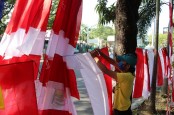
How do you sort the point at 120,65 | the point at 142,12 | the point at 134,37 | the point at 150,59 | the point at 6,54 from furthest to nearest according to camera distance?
the point at 142,12 → the point at 150,59 → the point at 134,37 → the point at 120,65 → the point at 6,54

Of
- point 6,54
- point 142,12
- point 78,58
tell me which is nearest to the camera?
point 6,54

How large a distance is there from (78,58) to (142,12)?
691cm

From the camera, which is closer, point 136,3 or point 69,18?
point 69,18

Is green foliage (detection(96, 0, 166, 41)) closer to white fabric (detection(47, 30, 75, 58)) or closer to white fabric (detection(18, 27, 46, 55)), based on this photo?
white fabric (detection(47, 30, 75, 58))

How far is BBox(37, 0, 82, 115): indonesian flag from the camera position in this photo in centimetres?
351

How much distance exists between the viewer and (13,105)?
2977 mm

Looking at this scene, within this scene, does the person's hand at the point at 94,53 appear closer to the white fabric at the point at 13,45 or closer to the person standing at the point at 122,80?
the person standing at the point at 122,80

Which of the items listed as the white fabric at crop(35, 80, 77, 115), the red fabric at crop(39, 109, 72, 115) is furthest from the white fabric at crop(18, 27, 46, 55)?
the red fabric at crop(39, 109, 72, 115)

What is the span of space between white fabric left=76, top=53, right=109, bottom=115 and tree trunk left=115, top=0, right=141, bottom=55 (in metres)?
1.21

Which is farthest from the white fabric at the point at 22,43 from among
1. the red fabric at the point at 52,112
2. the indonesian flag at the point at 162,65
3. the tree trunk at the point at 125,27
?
the indonesian flag at the point at 162,65

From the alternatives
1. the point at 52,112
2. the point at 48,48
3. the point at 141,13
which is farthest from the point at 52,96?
the point at 141,13

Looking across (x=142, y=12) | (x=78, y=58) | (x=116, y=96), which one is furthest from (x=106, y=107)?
(x=142, y=12)

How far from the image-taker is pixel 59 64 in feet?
11.5

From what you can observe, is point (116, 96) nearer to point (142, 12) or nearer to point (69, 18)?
point (69, 18)
